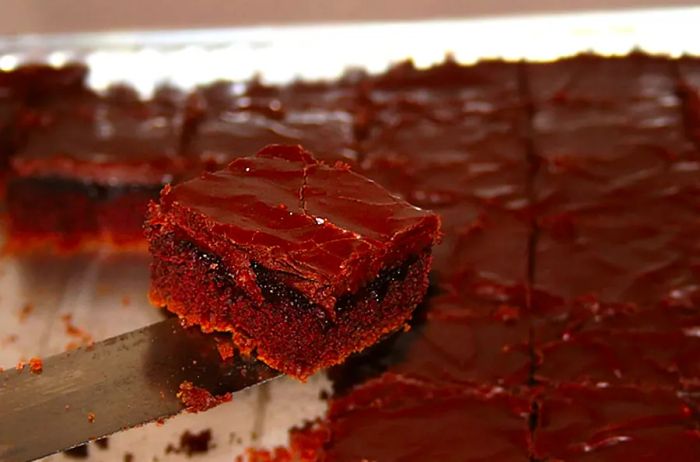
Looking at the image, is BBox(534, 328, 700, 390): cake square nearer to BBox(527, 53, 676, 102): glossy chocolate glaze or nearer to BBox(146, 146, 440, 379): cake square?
BBox(146, 146, 440, 379): cake square

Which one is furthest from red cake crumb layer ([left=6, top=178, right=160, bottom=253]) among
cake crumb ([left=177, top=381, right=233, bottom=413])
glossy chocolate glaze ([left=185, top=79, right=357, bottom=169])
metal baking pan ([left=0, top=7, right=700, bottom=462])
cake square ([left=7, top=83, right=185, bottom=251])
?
cake crumb ([left=177, top=381, right=233, bottom=413])

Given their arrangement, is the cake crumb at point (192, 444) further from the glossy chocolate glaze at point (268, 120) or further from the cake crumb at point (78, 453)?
the glossy chocolate glaze at point (268, 120)

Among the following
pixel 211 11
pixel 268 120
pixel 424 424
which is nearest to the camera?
pixel 424 424

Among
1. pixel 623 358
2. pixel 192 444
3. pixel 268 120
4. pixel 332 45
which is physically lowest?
pixel 192 444

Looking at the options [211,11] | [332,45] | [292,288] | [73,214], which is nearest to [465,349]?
[292,288]

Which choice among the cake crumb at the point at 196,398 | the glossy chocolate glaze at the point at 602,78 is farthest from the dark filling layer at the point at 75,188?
the glossy chocolate glaze at the point at 602,78

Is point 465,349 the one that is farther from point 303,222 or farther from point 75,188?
point 75,188

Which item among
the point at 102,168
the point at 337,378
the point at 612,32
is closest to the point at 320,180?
the point at 337,378
